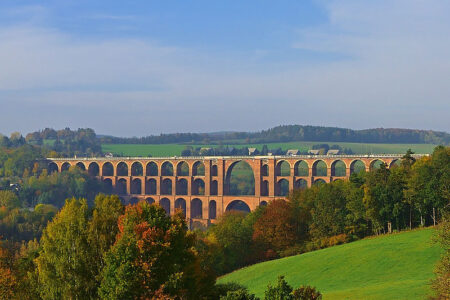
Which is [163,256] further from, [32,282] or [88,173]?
[88,173]

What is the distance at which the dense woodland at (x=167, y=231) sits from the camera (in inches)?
1328

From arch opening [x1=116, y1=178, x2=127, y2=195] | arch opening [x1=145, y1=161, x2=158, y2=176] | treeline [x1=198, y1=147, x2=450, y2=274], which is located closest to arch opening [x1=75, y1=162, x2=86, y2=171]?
arch opening [x1=116, y1=178, x2=127, y2=195]

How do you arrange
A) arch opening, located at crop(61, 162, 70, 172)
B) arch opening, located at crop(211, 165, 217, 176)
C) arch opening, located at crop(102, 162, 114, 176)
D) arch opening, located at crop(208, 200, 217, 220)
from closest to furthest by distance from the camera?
arch opening, located at crop(208, 200, 217, 220) → arch opening, located at crop(211, 165, 217, 176) → arch opening, located at crop(102, 162, 114, 176) → arch opening, located at crop(61, 162, 70, 172)

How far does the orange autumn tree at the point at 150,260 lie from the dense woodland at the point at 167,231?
52mm

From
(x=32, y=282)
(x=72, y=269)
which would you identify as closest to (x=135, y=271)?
(x=72, y=269)

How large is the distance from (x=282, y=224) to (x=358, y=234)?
792 centimetres

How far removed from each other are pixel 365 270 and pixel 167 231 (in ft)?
72.3

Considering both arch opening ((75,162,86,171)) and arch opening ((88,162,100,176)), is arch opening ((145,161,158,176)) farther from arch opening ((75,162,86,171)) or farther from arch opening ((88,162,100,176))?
arch opening ((75,162,86,171))

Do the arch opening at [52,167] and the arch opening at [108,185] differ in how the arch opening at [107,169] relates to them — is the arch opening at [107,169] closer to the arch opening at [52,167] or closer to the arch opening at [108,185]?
the arch opening at [108,185]

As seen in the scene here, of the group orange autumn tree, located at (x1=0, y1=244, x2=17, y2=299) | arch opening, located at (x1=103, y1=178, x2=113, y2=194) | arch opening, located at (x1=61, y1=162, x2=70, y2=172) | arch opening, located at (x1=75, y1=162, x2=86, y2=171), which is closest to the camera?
orange autumn tree, located at (x1=0, y1=244, x2=17, y2=299)

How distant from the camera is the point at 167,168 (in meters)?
171

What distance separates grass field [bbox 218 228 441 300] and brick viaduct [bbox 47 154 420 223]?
187 ft

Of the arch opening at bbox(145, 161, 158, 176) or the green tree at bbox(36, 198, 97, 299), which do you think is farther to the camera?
the arch opening at bbox(145, 161, 158, 176)

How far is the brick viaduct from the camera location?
127 m
